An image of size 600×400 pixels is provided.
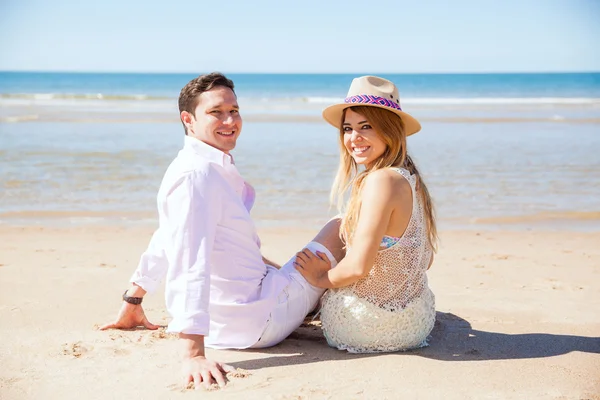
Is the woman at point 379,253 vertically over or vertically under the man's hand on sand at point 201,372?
over

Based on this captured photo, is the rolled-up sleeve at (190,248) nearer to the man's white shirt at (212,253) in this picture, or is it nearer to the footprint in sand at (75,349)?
the man's white shirt at (212,253)

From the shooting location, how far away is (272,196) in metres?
8.76

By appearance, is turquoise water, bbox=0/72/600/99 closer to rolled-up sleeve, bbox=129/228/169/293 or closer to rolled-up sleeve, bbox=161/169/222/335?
rolled-up sleeve, bbox=129/228/169/293

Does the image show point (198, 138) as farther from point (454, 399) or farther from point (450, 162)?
point (450, 162)

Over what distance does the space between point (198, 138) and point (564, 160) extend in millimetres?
9441

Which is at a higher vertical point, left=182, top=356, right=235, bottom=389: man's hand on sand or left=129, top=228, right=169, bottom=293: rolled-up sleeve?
left=129, top=228, right=169, bottom=293: rolled-up sleeve

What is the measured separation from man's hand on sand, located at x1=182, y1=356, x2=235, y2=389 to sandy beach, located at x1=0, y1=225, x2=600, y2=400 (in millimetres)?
55

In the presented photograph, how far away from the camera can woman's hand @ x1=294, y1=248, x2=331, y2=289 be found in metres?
3.72

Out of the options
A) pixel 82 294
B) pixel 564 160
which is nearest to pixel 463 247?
pixel 82 294

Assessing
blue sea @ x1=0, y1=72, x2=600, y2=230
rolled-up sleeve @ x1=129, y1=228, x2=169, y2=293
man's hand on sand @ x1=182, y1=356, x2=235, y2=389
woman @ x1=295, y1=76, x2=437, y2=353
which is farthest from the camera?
blue sea @ x1=0, y1=72, x2=600, y2=230

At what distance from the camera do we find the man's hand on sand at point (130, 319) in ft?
13.5

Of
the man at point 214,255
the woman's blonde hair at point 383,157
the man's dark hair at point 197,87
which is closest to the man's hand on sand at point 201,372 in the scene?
the man at point 214,255

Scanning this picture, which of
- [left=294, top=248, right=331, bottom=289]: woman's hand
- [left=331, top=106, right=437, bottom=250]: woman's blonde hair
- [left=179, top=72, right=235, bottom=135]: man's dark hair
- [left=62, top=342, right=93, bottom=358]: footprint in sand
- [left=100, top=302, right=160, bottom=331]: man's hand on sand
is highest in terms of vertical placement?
[left=179, top=72, right=235, bottom=135]: man's dark hair

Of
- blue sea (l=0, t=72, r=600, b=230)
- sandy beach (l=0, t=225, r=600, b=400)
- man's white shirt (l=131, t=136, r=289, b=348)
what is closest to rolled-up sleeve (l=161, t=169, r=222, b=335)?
man's white shirt (l=131, t=136, r=289, b=348)
